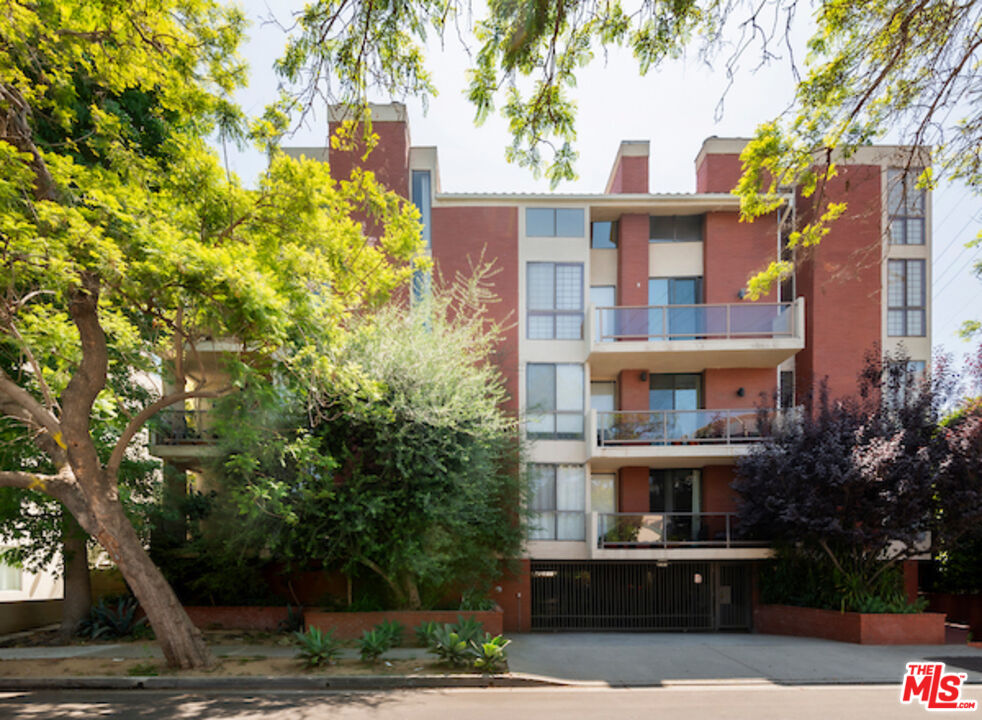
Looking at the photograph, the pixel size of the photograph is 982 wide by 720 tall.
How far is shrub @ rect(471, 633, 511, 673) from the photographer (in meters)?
10.3

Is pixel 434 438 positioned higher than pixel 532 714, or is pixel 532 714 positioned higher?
pixel 434 438

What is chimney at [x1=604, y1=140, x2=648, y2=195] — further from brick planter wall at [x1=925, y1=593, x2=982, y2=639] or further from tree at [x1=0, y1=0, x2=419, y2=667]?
brick planter wall at [x1=925, y1=593, x2=982, y2=639]

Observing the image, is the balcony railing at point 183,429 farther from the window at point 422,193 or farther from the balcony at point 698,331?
the balcony at point 698,331

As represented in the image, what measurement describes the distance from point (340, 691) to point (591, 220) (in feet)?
45.7

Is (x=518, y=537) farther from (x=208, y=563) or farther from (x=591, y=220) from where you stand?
(x=591, y=220)

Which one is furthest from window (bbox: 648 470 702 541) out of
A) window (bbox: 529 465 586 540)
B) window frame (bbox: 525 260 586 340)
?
window frame (bbox: 525 260 586 340)

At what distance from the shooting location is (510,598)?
629 inches

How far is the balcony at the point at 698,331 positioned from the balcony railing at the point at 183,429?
1024 cm

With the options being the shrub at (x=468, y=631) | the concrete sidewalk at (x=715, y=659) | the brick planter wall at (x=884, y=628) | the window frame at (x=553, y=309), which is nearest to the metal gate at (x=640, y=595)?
the concrete sidewalk at (x=715, y=659)

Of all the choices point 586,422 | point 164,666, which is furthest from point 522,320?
point 164,666

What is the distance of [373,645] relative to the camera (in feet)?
35.1

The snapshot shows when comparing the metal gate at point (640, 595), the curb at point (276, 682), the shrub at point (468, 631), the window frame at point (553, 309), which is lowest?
the metal gate at point (640, 595)

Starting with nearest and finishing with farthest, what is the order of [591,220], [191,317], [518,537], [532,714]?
[532,714] < [191,317] < [518,537] < [591,220]

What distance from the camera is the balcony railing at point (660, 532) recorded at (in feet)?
52.3
